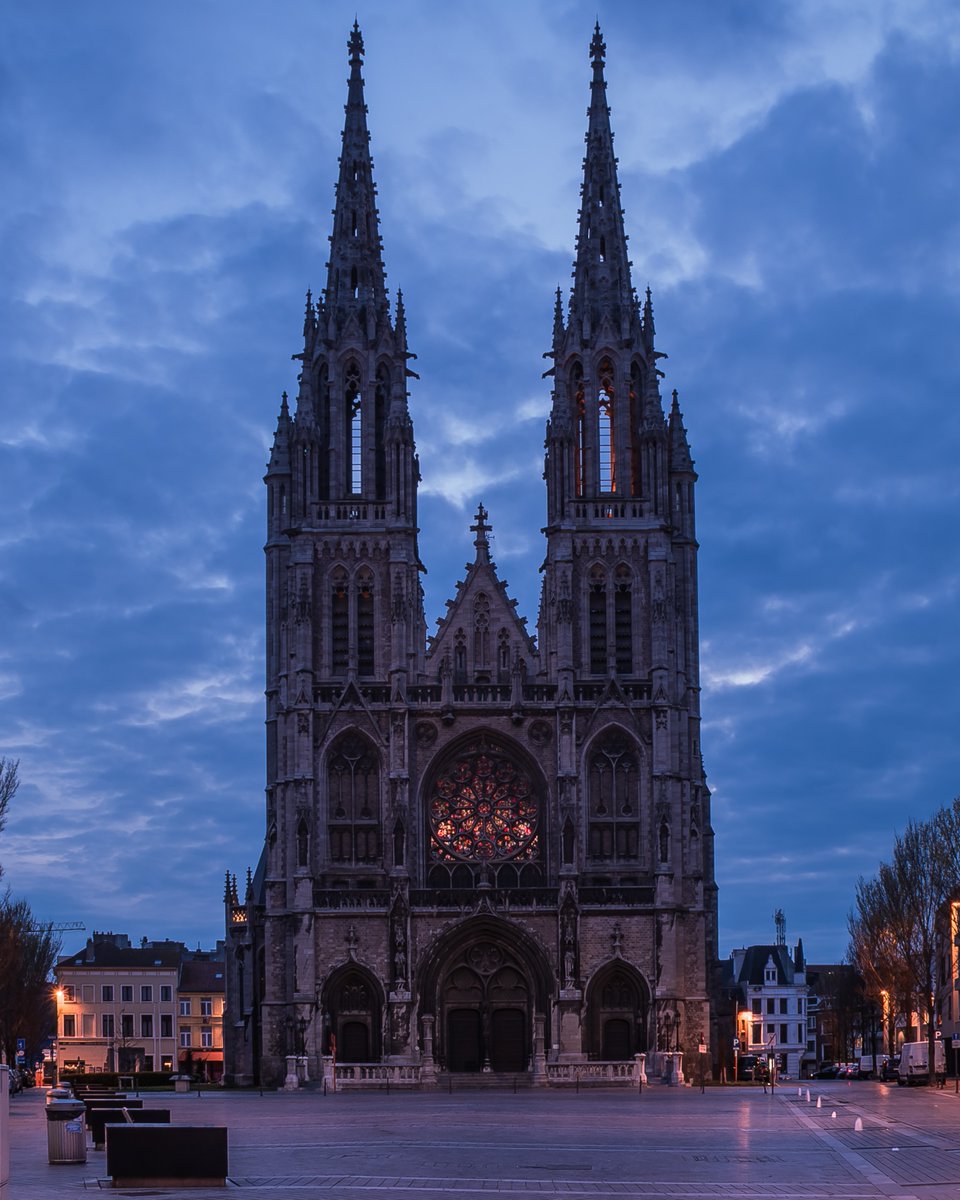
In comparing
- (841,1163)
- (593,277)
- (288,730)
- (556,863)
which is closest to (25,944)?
(288,730)

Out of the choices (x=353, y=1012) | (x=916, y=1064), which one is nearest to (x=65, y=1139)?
(x=353, y=1012)

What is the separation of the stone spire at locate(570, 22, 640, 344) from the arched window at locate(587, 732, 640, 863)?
59.2 feet

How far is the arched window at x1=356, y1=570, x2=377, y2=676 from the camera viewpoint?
8156 centimetres

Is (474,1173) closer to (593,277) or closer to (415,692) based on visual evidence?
(415,692)

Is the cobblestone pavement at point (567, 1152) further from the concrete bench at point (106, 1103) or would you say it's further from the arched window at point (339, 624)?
the arched window at point (339, 624)

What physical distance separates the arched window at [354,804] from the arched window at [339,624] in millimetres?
3235

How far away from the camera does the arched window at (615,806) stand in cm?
7994

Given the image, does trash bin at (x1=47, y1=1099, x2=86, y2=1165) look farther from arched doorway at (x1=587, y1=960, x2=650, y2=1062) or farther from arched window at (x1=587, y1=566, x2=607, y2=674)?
arched window at (x1=587, y1=566, x2=607, y2=674)

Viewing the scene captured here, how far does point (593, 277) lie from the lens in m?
87.1

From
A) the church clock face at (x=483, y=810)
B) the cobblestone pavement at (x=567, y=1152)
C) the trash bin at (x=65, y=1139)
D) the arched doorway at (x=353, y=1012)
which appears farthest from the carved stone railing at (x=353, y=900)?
the trash bin at (x=65, y=1139)

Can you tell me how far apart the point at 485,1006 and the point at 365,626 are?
1587cm

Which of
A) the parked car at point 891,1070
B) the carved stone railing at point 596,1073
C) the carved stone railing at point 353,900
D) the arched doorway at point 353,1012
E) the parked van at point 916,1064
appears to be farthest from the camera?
the parked car at point 891,1070

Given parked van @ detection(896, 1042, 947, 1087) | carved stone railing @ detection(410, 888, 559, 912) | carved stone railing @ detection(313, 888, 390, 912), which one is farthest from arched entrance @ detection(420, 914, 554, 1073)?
parked van @ detection(896, 1042, 947, 1087)

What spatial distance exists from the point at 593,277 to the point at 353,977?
31381 millimetres
